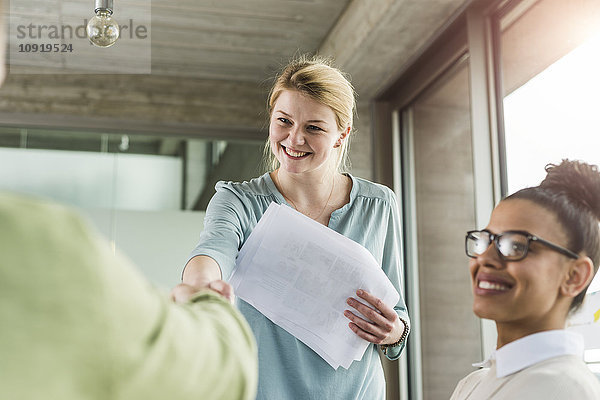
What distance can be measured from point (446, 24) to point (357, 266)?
2.34m

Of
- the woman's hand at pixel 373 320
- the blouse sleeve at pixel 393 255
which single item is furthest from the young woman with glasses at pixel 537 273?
the blouse sleeve at pixel 393 255

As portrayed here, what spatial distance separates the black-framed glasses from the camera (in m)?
1.29

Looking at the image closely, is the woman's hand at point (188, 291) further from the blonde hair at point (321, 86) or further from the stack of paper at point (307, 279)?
the blonde hair at point (321, 86)

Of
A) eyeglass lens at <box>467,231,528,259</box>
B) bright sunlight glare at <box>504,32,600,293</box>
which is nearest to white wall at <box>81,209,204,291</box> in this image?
bright sunlight glare at <box>504,32,600,293</box>

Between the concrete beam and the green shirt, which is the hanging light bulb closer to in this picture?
the concrete beam

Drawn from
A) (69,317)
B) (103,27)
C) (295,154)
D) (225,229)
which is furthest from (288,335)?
(103,27)

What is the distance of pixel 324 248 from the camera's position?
1679mm

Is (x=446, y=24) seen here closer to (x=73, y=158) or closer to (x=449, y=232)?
(x=449, y=232)

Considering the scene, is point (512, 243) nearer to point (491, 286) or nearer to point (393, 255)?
point (491, 286)

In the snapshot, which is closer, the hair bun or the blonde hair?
the hair bun

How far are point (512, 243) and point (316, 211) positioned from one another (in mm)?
699

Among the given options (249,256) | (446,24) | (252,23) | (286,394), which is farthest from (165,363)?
(252,23)

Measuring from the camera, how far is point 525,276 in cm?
130

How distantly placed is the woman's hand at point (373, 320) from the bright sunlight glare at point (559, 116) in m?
0.84
